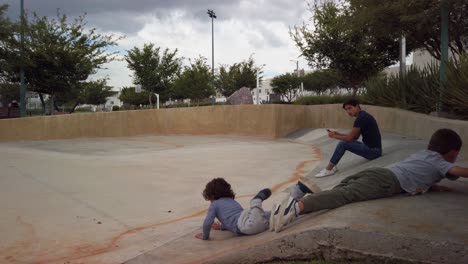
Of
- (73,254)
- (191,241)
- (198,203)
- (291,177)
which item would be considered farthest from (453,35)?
(73,254)

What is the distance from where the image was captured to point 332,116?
693 inches

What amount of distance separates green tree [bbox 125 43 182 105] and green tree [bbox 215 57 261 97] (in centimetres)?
1140

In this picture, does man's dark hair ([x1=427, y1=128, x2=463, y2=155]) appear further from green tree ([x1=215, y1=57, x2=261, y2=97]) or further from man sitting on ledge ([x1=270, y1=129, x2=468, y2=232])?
green tree ([x1=215, y1=57, x2=261, y2=97])

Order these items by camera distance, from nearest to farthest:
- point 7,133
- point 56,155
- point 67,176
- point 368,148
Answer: point 368,148
point 67,176
point 56,155
point 7,133

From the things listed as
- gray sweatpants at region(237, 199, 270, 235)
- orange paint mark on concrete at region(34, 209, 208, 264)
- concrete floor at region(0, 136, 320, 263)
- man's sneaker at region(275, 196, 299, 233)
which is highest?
man's sneaker at region(275, 196, 299, 233)

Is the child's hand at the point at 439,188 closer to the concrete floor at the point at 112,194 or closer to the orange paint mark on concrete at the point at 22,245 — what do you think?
the concrete floor at the point at 112,194

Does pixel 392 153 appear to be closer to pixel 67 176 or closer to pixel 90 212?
pixel 90 212

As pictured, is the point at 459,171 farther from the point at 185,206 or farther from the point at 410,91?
the point at 410,91

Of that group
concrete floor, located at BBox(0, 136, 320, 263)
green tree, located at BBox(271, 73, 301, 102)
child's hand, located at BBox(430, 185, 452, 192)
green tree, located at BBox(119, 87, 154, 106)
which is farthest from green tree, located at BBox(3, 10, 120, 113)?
green tree, located at BBox(119, 87, 154, 106)

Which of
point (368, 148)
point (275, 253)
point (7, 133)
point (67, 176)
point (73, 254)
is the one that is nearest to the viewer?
point (275, 253)

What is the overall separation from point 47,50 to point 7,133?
7.60m

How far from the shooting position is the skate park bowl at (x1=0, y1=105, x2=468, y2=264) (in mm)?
3375

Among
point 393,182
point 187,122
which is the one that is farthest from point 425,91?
point 187,122

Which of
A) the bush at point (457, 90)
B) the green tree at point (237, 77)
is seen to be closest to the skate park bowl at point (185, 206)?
the bush at point (457, 90)
